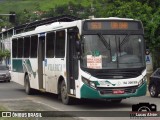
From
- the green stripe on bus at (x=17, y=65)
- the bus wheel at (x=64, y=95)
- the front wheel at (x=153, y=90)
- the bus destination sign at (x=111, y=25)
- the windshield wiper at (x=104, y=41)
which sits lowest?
the front wheel at (x=153, y=90)

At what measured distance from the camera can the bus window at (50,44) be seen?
59.5 ft

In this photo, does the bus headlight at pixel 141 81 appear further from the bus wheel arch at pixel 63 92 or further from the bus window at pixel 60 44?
the bus window at pixel 60 44

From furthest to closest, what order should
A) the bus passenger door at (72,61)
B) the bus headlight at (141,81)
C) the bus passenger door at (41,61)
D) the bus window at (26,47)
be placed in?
the bus window at (26,47) < the bus passenger door at (41,61) < the bus passenger door at (72,61) < the bus headlight at (141,81)

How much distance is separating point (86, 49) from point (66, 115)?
2681mm

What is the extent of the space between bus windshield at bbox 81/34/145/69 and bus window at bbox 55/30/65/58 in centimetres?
190

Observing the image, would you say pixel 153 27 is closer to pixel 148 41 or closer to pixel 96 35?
pixel 148 41

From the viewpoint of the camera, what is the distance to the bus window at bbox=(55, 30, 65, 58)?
659 inches

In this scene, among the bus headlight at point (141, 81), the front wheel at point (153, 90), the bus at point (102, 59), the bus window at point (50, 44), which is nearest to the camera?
the bus at point (102, 59)

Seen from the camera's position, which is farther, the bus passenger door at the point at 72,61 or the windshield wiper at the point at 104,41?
the bus passenger door at the point at 72,61

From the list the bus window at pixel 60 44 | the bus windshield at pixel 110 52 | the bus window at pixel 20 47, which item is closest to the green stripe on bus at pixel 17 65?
the bus window at pixel 20 47

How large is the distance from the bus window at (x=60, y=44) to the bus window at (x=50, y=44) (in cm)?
63

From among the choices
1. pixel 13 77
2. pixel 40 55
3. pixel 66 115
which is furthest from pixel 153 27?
pixel 66 115

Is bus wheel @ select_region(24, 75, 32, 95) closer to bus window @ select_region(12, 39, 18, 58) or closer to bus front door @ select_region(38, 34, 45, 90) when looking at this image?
bus front door @ select_region(38, 34, 45, 90)

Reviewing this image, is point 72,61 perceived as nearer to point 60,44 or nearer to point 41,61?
point 60,44
